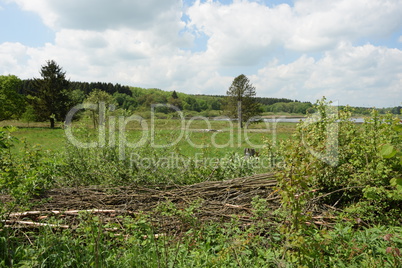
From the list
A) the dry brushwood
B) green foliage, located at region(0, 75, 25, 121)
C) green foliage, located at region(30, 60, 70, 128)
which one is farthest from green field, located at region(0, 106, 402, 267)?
green foliage, located at region(0, 75, 25, 121)

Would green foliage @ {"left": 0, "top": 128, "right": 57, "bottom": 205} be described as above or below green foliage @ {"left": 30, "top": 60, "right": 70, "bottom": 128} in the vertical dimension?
below

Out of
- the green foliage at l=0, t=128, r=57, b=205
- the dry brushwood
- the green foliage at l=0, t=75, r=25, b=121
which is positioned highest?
the green foliage at l=0, t=75, r=25, b=121

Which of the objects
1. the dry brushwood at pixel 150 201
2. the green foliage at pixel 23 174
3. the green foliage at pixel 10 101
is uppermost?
the green foliage at pixel 10 101

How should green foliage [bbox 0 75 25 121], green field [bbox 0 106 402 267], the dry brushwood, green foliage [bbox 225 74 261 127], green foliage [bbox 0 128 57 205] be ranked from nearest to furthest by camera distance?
green field [bbox 0 106 402 267] < green foliage [bbox 0 128 57 205] < the dry brushwood < green foliage [bbox 0 75 25 121] < green foliage [bbox 225 74 261 127]

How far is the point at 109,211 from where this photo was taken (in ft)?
14.3

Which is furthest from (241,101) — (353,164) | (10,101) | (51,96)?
(353,164)

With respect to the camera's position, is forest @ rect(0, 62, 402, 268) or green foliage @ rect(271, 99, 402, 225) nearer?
forest @ rect(0, 62, 402, 268)

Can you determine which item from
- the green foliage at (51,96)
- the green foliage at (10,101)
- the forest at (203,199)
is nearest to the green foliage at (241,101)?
the green foliage at (51,96)

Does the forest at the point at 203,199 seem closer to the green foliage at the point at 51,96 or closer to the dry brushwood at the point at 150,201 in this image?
the dry brushwood at the point at 150,201

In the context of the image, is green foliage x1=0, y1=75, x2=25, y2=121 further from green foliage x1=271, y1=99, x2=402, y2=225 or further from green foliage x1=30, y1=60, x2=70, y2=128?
green foliage x1=271, y1=99, x2=402, y2=225

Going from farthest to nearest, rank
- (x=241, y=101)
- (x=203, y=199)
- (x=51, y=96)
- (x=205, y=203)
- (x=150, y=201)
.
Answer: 1. (x=241, y=101)
2. (x=51, y=96)
3. (x=150, y=201)
4. (x=205, y=203)
5. (x=203, y=199)

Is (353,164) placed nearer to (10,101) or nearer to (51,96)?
(51,96)

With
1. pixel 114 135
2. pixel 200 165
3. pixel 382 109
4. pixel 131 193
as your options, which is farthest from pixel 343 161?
pixel 114 135

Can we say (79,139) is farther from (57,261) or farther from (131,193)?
(57,261)
